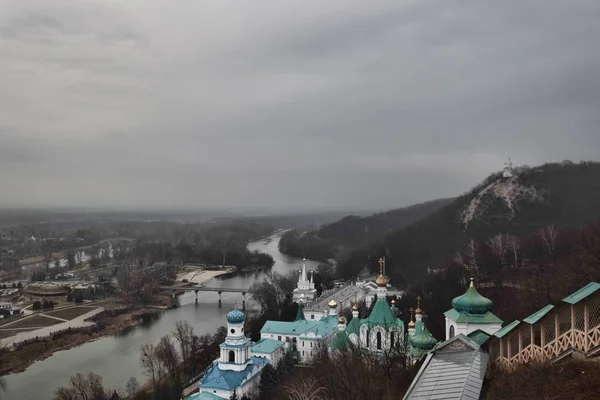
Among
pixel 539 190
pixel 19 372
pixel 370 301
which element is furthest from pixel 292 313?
pixel 539 190

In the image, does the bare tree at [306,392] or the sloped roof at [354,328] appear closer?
the bare tree at [306,392]

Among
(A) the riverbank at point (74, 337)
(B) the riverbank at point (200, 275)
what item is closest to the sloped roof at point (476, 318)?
(A) the riverbank at point (74, 337)

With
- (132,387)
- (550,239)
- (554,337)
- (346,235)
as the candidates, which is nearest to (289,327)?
(132,387)

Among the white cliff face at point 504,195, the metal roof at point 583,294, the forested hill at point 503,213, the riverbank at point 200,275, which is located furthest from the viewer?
the riverbank at point 200,275

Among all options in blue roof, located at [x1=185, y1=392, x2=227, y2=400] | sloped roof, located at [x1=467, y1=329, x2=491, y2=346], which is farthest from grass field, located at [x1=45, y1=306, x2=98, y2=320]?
sloped roof, located at [x1=467, y1=329, x2=491, y2=346]

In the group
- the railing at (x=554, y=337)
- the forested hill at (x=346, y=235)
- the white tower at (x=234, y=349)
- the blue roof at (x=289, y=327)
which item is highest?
the railing at (x=554, y=337)

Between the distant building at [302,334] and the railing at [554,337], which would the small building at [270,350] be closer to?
the distant building at [302,334]

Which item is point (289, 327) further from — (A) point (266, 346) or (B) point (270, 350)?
(B) point (270, 350)
